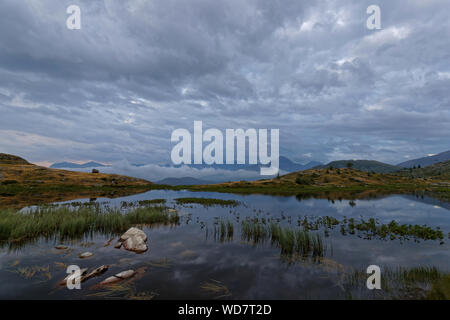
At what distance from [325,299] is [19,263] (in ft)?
64.9

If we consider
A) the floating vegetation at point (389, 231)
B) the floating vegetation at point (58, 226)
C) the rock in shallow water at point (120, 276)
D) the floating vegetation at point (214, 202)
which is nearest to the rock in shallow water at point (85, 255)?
the rock in shallow water at point (120, 276)

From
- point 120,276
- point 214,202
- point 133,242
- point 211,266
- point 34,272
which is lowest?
point 214,202

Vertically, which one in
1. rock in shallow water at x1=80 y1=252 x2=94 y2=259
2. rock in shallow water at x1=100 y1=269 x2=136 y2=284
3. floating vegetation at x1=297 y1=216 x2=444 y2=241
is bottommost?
floating vegetation at x1=297 y1=216 x2=444 y2=241

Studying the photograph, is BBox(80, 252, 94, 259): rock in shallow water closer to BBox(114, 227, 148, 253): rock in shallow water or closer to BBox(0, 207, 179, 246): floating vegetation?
BBox(114, 227, 148, 253): rock in shallow water

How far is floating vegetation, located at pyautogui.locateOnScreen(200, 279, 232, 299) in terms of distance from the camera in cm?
1044

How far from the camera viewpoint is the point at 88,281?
1140 centimetres

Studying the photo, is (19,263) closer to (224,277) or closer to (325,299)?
(224,277)

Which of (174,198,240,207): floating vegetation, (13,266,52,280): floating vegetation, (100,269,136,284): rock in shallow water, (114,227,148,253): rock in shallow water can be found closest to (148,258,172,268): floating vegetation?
(100,269,136,284): rock in shallow water

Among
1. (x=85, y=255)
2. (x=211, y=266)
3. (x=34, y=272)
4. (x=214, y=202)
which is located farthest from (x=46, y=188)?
(x=211, y=266)

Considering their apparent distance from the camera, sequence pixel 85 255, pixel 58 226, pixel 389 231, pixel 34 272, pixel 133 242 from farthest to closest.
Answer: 1. pixel 389 231
2. pixel 58 226
3. pixel 133 242
4. pixel 85 255
5. pixel 34 272

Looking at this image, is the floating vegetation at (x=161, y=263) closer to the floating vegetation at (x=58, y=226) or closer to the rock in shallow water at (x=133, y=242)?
the rock in shallow water at (x=133, y=242)

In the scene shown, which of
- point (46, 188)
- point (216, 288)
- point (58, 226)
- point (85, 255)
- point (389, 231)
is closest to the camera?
point (216, 288)

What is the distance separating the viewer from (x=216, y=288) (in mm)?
10961

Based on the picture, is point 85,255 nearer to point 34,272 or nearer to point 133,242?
point 34,272
